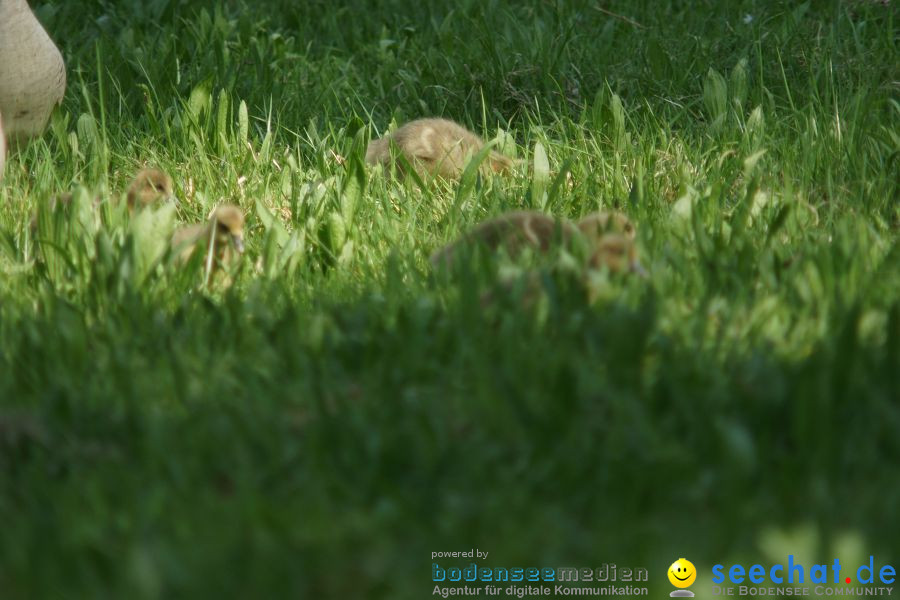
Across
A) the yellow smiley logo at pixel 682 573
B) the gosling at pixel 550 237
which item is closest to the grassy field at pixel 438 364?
the yellow smiley logo at pixel 682 573

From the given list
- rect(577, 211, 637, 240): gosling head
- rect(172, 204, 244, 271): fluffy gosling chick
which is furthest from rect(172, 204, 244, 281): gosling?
rect(577, 211, 637, 240): gosling head

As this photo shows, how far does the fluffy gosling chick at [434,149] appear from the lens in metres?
5.43

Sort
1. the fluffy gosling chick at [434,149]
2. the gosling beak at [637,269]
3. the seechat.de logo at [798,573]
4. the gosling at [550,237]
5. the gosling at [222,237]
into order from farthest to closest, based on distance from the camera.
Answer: the fluffy gosling chick at [434,149]
the gosling at [222,237]
the gosling at [550,237]
the gosling beak at [637,269]
the seechat.de logo at [798,573]

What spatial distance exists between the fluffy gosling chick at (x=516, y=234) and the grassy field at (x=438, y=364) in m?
0.23

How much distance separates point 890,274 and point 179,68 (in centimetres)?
442

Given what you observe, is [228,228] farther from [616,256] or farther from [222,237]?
[616,256]

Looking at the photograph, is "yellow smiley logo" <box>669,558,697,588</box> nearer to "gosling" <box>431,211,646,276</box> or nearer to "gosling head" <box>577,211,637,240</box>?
"gosling" <box>431,211,646,276</box>

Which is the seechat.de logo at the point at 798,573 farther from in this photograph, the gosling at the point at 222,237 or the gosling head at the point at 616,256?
the gosling at the point at 222,237

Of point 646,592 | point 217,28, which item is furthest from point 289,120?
point 646,592

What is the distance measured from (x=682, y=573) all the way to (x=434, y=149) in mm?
3601

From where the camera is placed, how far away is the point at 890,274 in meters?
3.39

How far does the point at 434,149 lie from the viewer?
5.55m

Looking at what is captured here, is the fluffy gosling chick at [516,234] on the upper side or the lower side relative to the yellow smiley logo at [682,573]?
lower

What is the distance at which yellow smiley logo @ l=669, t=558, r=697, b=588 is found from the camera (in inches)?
86.9
